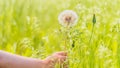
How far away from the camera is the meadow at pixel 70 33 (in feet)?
8.33

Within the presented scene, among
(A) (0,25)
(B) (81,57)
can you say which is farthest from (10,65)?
(A) (0,25)

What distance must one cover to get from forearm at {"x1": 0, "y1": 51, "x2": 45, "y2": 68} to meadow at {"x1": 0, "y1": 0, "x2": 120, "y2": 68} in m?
0.07

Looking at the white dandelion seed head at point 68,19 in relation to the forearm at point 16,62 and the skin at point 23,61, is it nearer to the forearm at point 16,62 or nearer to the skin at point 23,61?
the skin at point 23,61

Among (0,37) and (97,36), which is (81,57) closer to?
(97,36)

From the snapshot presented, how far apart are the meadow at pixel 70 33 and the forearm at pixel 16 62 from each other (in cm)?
7

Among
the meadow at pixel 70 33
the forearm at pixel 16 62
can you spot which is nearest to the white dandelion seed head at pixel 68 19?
the meadow at pixel 70 33

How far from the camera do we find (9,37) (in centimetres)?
427

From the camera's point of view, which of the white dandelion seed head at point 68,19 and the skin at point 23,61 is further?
the skin at point 23,61

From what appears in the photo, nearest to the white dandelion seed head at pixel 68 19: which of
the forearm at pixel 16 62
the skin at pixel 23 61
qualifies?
the skin at pixel 23 61

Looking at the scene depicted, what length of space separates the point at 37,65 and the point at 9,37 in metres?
1.58

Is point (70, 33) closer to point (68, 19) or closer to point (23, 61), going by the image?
point (68, 19)

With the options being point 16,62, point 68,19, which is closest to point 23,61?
point 16,62

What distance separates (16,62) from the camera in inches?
106

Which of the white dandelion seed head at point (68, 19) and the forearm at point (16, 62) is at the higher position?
the white dandelion seed head at point (68, 19)
